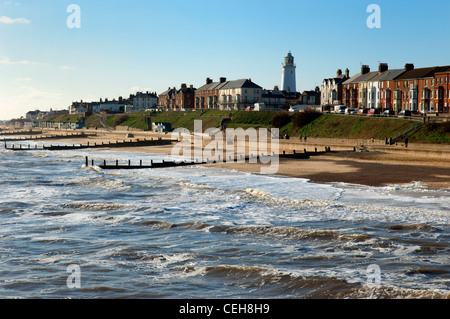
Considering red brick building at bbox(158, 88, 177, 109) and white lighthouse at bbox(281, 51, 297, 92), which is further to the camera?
red brick building at bbox(158, 88, 177, 109)

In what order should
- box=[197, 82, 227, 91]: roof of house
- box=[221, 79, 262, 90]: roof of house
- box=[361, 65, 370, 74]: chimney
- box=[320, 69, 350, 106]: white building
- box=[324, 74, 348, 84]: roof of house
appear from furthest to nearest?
box=[197, 82, 227, 91]: roof of house → box=[221, 79, 262, 90]: roof of house → box=[324, 74, 348, 84]: roof of house → box=[320, 69, 350, 106]: white building → box=[361, 65, 370, 74]: chimney

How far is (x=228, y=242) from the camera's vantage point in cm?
2167

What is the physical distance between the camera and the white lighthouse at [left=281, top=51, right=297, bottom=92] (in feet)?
542

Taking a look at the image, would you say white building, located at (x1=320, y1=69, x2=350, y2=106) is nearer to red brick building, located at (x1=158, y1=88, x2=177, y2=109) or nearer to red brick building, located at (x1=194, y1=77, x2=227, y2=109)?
red brick building, located at (x1=194, y1=77, x2=227, y2=109)

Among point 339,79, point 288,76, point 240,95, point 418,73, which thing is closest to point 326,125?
point 418,73

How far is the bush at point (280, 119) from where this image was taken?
92.1m

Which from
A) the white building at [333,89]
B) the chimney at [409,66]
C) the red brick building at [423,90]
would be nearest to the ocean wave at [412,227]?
the red brick building at [423,90]

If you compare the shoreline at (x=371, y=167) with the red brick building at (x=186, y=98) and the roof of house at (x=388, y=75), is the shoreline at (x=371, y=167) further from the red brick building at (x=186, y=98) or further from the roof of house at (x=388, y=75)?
the red brick building at (x=186, y=98)

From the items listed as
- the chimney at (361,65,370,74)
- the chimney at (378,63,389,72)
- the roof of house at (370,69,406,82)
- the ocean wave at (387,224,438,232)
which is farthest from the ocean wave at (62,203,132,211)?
the chimney at (361,65,370,74)

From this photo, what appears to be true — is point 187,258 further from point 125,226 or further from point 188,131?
point 188,131

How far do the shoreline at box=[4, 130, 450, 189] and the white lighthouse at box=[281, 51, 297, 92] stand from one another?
111m

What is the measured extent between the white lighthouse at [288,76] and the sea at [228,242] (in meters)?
133

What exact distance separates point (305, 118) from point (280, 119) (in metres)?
6.41
